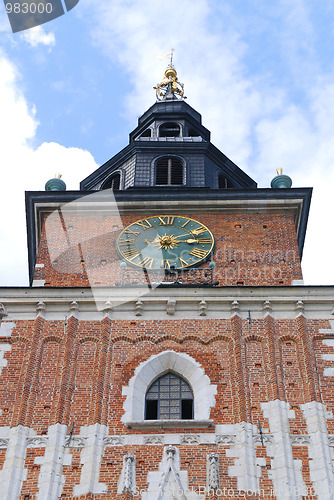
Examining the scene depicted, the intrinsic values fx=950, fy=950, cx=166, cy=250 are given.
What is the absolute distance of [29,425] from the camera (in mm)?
17062

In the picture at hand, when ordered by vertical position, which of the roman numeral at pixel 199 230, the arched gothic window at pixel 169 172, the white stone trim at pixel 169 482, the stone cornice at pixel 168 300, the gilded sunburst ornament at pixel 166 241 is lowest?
the white stone trim at pixel 169 482

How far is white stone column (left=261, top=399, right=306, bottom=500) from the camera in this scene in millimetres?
15742

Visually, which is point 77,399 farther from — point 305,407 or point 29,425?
point 305,407

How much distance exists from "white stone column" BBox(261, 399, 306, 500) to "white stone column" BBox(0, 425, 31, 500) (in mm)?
4252

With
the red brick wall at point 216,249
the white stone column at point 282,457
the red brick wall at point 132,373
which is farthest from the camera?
the red brick wall at point 216,249

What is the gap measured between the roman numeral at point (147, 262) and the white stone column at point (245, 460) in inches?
225

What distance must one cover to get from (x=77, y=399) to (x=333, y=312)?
559 cm

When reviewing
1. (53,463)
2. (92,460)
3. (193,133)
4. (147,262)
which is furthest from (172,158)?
(53,463)

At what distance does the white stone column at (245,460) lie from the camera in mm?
15898

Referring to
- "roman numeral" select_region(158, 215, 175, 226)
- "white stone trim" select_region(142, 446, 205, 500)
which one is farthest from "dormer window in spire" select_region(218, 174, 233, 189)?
"white stone trim" select_region(142, 446, 205, 500)

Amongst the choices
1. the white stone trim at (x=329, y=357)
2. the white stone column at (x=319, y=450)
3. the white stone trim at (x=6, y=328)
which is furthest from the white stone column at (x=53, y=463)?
the white stone trim at (x=329, y=357)

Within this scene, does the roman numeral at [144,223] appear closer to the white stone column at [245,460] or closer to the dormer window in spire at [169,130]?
the dormer window in spire at [169,130]

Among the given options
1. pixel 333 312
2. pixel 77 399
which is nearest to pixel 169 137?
pixel 333 312

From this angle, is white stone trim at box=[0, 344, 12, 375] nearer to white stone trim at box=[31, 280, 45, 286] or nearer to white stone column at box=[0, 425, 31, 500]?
white stone column at box=[0, 425, 31, 500]
